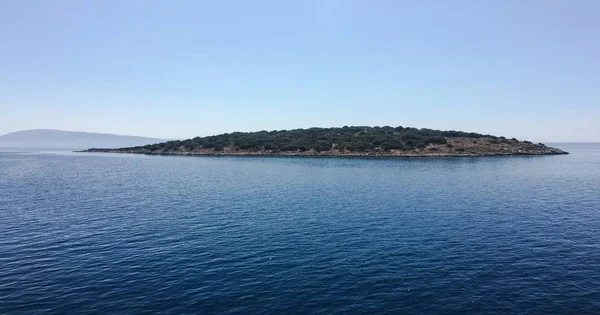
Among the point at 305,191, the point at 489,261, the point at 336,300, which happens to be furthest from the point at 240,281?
the point at 305,191

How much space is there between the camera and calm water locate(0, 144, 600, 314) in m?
26.0

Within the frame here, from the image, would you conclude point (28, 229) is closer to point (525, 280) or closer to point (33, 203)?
point (33, 203)

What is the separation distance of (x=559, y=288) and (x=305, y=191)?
171 ft

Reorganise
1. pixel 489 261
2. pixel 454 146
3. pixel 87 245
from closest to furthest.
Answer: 1. pixel 489 261
2. pixel 87 245
3. pixel 454 146

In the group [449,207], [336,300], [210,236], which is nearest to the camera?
[336,300]

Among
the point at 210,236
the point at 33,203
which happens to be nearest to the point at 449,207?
the point at 210,236

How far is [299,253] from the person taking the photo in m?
36.0

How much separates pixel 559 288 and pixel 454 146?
6903 inches

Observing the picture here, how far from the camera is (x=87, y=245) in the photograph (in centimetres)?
3847

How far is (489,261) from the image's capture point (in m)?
33.9

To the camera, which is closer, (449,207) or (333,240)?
(333,240)

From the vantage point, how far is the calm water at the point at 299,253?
85.3ft

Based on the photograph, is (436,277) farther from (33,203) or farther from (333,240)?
(33,203)

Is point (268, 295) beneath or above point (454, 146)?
beneath
